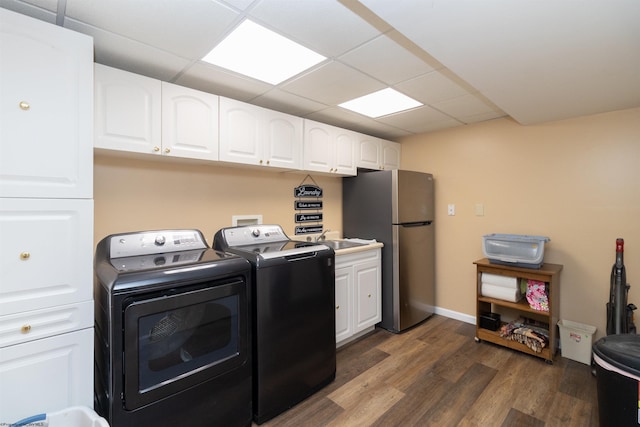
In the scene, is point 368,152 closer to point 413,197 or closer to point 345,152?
point 345,152

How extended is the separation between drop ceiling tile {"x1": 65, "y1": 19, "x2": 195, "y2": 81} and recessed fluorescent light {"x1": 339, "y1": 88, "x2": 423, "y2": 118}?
1.32 metres

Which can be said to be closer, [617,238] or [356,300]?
[617,238]

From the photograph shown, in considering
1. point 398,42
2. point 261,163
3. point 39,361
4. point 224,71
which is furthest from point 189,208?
point 398,42

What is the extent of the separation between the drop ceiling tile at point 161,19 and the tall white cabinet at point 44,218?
0.13 m

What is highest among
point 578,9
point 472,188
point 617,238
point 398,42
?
point 398,42

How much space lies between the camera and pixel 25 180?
4.14 ft

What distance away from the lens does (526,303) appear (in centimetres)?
261

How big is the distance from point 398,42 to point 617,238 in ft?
7.83

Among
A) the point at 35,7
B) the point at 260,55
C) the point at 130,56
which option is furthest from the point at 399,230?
the point at 35,7

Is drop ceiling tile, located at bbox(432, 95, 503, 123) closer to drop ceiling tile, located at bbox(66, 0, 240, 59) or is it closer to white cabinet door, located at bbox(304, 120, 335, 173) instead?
white cabinet door, located at bbox(304, 120, 335, 173)

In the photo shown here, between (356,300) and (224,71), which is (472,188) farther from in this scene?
(224,71)

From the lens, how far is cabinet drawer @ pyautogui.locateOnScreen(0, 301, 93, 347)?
1235 mm

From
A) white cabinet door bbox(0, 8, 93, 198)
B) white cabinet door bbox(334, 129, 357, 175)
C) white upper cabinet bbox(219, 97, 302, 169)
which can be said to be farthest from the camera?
white cabinet door bbox(334, 129, 357, 175)

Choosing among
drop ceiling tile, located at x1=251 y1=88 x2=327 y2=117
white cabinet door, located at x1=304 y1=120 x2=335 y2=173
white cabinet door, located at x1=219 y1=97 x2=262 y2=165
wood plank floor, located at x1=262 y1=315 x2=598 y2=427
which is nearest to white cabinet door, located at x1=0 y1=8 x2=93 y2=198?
white cabinet door, located at x1=219 y1=97 x2=262 y2=165
